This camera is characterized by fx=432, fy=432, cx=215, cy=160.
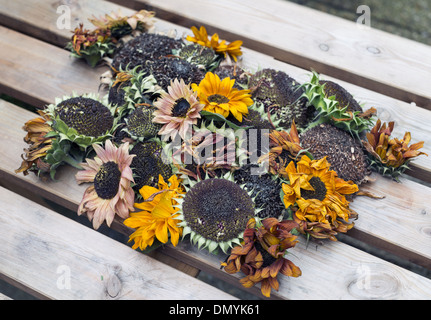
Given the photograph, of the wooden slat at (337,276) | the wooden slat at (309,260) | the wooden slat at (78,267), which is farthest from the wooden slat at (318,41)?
the wooden slat at (78,267)

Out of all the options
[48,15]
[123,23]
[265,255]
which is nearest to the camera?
[265,255]

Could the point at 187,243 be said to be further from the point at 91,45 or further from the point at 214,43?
the point at 91,45

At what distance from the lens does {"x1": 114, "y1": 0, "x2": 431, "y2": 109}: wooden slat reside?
1390 mm

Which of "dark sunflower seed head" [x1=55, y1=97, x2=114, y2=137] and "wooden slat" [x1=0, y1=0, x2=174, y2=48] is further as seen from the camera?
"wooden slat" [x1=0, y1=0, x2=174, y2=48]

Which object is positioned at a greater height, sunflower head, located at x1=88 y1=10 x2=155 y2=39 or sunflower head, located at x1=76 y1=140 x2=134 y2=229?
sunflower head, located at x1=88 y1=10 x2=155 y2=39

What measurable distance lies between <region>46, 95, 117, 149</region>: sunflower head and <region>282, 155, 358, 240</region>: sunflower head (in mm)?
492

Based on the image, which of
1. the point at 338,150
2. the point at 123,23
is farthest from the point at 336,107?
the point at 123,23

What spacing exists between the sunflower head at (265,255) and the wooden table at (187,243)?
0.26 ft

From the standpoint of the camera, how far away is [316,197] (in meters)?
1.00

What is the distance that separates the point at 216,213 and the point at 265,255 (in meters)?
0.14

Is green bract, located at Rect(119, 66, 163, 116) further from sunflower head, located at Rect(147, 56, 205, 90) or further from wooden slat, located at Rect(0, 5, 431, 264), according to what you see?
wooden slat, located at Rect(0, 5, 431, 264)

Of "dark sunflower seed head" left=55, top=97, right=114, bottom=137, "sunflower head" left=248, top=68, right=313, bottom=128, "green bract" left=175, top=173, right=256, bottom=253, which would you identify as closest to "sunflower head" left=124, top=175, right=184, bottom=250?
"green bract" left=175, top=173, right=256, bottom=253

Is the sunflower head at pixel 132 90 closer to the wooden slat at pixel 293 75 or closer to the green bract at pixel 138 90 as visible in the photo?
the green bract at pixel 138 90
